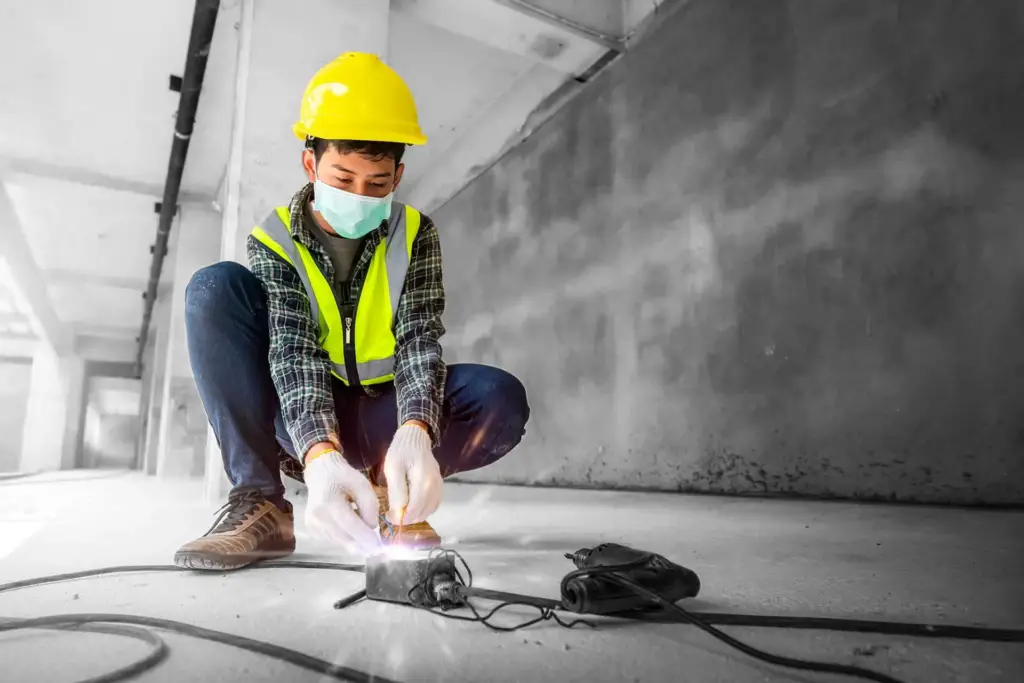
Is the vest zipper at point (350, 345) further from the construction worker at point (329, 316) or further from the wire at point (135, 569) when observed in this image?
the wire at point (135, 569)

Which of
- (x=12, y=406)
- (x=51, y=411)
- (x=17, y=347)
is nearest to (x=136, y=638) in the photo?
(x=51, y=411)

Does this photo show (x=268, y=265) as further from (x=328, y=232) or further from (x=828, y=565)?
(x=828, y=565)

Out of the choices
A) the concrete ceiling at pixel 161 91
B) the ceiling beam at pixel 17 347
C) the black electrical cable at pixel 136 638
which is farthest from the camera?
the ceiling beam at pixel 17 347

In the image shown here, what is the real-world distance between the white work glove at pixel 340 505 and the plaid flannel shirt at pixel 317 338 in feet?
0.23

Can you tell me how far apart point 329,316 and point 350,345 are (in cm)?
7

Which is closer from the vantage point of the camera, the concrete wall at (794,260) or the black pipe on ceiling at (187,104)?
the concrete wall at (794,260)

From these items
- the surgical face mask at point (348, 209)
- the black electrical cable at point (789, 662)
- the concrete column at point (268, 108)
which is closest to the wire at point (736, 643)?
the black electrical cable at point (789, 662)

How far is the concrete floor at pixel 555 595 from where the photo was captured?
0.58 m

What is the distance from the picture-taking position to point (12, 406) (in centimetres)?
1484

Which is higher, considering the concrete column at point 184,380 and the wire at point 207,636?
the concrete column at point 184,380

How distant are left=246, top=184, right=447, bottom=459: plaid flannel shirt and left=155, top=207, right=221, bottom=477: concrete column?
4.26 metres

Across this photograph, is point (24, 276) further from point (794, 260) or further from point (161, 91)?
point (794, 260)

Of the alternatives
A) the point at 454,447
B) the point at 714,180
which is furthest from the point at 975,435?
the point at 454,447

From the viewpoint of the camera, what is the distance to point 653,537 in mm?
1373
